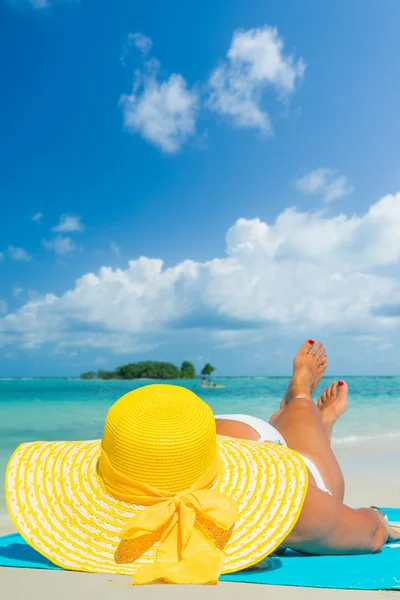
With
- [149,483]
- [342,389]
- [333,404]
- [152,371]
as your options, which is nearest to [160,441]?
[149,483]

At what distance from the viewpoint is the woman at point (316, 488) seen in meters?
1.70

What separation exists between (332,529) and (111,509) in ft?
2.50

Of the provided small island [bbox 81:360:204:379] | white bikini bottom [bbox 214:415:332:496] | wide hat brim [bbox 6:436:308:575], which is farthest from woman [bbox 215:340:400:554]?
small island [bbox 81:360:204:379]

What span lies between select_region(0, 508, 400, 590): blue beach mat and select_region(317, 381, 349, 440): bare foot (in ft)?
5.07

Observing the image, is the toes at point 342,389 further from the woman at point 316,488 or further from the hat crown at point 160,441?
the hat crown at point 160,441

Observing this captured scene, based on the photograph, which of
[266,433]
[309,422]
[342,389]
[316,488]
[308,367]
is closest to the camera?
[316,488]

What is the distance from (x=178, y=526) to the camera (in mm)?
1486

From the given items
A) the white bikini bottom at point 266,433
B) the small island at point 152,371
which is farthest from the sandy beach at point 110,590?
the small island at point 152,371

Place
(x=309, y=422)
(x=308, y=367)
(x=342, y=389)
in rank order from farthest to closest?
(x=342, y=389) < (x=308, y=367) < (x=309, y=422)

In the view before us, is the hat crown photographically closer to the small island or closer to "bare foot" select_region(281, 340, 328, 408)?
"bare foot" select_region(281, 340, 328, 408)

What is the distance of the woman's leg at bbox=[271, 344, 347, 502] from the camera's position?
226 centimetres

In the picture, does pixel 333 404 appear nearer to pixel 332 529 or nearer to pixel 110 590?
pixel 332 529

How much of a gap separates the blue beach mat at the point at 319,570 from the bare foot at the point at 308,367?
4.25ft

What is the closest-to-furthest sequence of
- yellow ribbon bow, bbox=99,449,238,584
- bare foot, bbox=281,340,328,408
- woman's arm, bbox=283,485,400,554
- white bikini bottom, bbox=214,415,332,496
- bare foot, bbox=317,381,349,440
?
yellow ribbon bow, bbox=99,449,238,584
woman's arm, bbox=283,485,400,554
white bikini bottom, bbox=214,415,332,496
bare foot, bbox=281,340,328,408
bare foot, bbox=317,381,349,440
